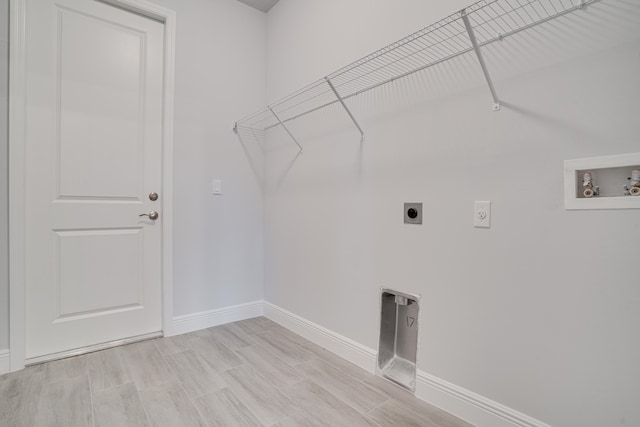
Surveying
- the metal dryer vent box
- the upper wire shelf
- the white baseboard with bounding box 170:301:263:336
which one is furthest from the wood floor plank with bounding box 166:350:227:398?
the upper wire shelf

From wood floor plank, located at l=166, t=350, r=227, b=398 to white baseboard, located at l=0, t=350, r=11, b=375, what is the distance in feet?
2.67

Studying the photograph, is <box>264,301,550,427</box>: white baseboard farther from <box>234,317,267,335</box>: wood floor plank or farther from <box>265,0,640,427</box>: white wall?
<box>234,317,267,335</box>: wood floor plank

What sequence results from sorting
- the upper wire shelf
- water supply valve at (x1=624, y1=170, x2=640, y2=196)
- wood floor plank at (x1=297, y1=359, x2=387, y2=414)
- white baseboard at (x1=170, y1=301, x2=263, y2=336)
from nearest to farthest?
water supply valve at (x1=624, y1=170, x2=640, y2=196)
the upper wire shelf
wood floor plank at (x1=297, y1=359, x2=387, y2=414)
white baseboard at (x1=170, y1=301, x2=263, y2=336)

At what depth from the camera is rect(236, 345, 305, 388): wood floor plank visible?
1673 millimetres

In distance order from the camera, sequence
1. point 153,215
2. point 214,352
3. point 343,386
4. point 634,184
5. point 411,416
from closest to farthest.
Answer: point 634,184 → point 411,416 → point 343,386 → point 214,352 → point 153,215

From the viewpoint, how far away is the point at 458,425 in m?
1.31

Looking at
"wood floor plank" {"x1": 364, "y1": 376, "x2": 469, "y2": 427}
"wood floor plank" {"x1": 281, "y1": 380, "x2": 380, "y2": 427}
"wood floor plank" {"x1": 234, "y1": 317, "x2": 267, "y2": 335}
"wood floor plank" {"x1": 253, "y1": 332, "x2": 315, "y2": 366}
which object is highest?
"wood floor plank" {"x1": 364, "y1": 376, "x2": 469, "y2": 427}

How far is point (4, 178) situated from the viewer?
5.55 feet

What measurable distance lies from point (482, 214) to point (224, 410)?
147 cm

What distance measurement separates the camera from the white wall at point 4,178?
66.2 inches

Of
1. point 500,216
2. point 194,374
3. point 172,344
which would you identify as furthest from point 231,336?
point 500,216

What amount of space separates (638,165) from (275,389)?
1755 mm

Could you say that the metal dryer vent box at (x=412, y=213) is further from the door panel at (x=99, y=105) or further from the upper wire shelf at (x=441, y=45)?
the door panel at (x=99, y=105)

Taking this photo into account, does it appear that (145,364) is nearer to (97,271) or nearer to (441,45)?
(97,271)
